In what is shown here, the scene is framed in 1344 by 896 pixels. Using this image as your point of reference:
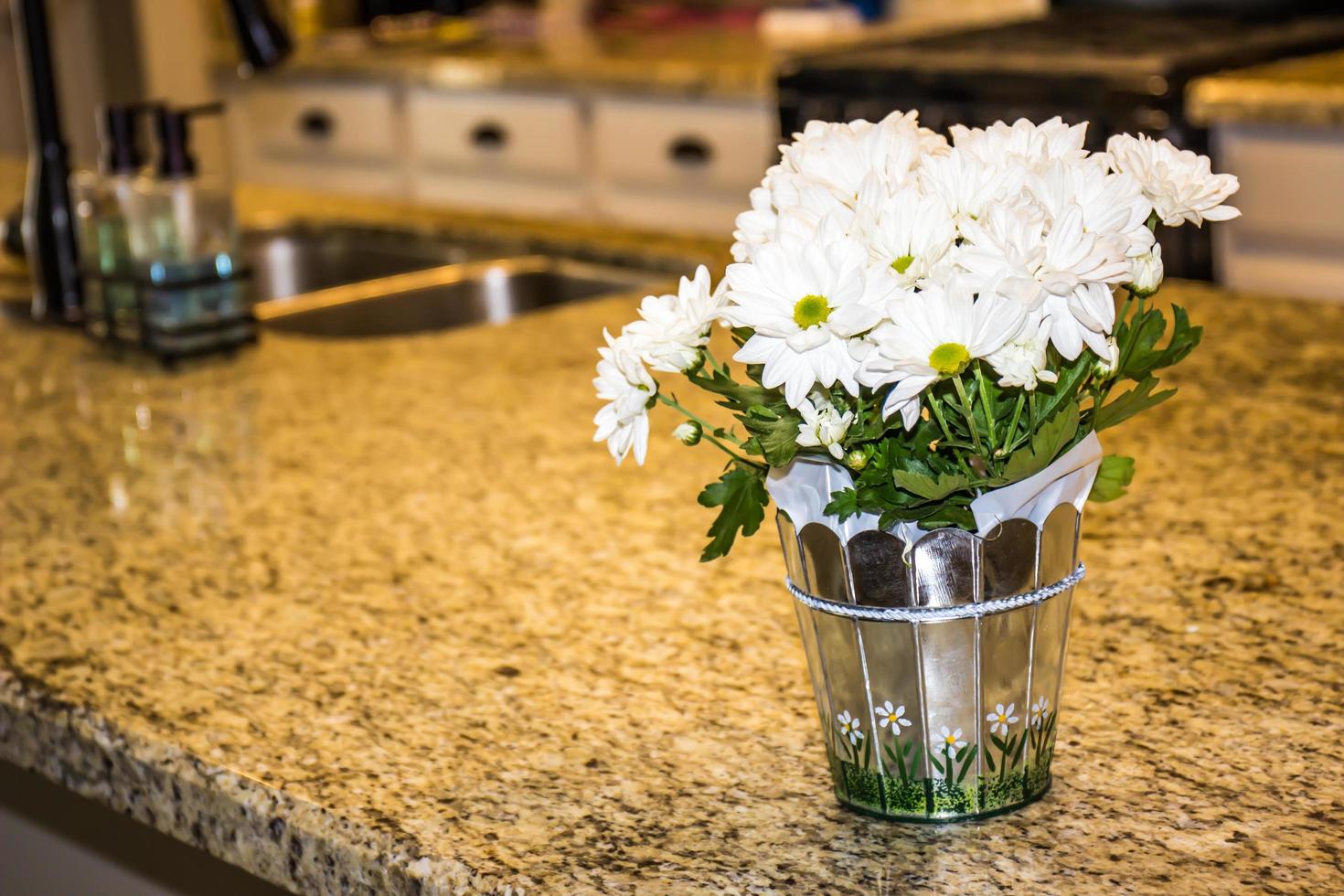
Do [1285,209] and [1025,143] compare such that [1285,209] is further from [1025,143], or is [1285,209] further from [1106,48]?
[1025,143]

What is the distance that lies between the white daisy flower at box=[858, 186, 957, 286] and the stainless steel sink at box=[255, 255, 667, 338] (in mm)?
1178

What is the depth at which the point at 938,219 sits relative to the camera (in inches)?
21.2

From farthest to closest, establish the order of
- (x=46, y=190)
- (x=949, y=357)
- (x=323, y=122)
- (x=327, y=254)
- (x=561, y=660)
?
1. (x=323, y=122)
2. (x=327, y=254)
3. (x=46, y=190)
4. (x=561, y=660)
5. (x=949, y=357)

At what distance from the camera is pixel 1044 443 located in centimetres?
57

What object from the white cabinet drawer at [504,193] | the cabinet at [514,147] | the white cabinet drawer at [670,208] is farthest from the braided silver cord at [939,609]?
Answer: the white cabinet drawer at [504,193]

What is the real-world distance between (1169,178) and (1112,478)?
127 mm

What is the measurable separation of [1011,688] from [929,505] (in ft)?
0.29

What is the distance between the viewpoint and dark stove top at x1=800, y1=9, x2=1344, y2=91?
2.27 metres

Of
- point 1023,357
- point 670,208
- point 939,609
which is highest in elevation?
point 1023,357

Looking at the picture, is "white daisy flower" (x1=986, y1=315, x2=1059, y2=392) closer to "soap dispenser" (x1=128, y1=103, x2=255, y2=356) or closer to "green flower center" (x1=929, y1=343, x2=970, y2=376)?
"green flower center" (x1=929, y1=343, x2=970, y2=376)

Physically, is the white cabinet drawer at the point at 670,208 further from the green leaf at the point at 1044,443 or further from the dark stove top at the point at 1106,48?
the green leaf at the point at 1044,443

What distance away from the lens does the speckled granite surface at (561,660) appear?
0.63 meters

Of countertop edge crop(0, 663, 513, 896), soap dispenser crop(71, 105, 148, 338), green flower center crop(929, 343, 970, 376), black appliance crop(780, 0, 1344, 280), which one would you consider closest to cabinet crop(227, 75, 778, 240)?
black appliance crop(780, 0, 1344, 280)

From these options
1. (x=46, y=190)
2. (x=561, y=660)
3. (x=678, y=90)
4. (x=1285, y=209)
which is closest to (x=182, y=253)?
(x=46, y=190)
